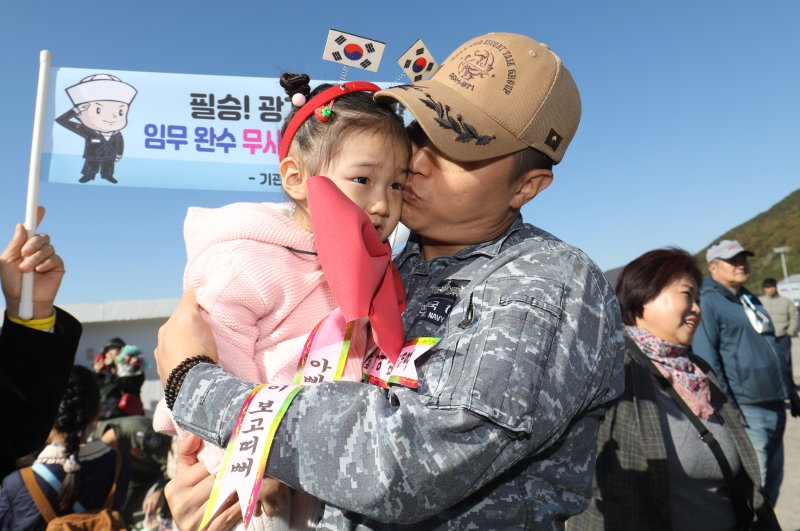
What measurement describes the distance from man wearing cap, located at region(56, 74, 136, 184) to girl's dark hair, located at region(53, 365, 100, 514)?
64.2 inches

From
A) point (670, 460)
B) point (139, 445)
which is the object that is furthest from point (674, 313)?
point (139, 445)

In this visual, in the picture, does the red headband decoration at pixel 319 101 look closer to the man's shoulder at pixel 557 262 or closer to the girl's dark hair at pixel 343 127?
the girl's dark hair at pixel 343 127

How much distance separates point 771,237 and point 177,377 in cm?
6343

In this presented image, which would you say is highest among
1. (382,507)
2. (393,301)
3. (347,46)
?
(347,46)

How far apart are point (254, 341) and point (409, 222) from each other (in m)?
0.58

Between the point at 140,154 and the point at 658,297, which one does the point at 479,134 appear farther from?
the point at 658,297

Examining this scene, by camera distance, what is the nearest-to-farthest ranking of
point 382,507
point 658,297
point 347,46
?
1. point 382,507
2. point 347,46
3. point 658,297

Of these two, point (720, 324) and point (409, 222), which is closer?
point (409, 222)

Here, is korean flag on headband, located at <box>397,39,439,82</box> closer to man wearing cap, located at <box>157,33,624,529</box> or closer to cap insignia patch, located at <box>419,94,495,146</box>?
man wearing cap, located at <box>157,33,624,529</box>

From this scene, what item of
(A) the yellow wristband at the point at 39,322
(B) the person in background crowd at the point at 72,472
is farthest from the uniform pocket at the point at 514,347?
(B) the person in background crowd at the point at 72,472

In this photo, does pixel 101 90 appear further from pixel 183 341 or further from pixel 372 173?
pixel 183 341

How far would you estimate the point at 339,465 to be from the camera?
110cm

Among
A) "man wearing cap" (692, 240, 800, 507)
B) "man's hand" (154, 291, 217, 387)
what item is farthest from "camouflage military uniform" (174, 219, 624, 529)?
"man wearing cap" (692, 240, 800, 507)

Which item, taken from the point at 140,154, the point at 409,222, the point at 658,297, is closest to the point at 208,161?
the point at 140,154
